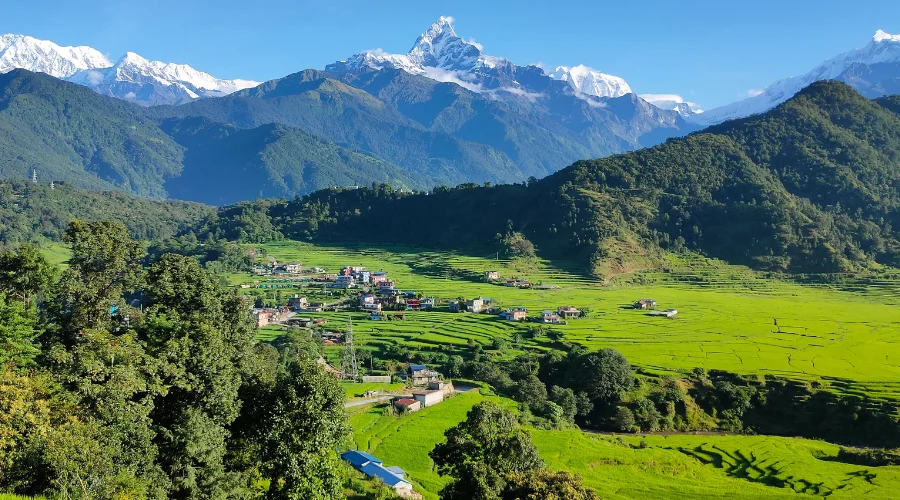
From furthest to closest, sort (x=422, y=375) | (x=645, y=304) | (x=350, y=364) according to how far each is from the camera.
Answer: (x=645, y=304) → (x=350, y=364) → (x=422, y=375)

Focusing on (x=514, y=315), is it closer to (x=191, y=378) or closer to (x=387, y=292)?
(x=387, y=292)

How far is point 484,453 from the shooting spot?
65.9 feet

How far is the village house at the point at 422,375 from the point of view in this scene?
48.9m

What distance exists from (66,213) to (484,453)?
148954 millimetres

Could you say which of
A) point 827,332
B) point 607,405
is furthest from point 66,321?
point 827,332

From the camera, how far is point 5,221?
417ft

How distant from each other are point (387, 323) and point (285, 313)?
13371 millimetres

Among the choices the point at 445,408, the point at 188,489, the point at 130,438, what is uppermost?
the point at 130,438

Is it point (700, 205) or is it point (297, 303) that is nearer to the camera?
point (297, 303)

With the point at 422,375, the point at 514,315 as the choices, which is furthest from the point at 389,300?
the point at 422,375

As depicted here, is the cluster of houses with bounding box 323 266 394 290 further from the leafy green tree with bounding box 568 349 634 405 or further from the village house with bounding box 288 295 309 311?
the leafy green tree with bounding box 568 349 634 405

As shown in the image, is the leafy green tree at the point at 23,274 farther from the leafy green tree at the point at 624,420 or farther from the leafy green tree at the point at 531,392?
the leafy green tree at the point at 624,420

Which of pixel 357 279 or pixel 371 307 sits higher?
pixel 357 279

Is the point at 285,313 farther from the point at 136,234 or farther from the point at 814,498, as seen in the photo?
the point at 136,234
